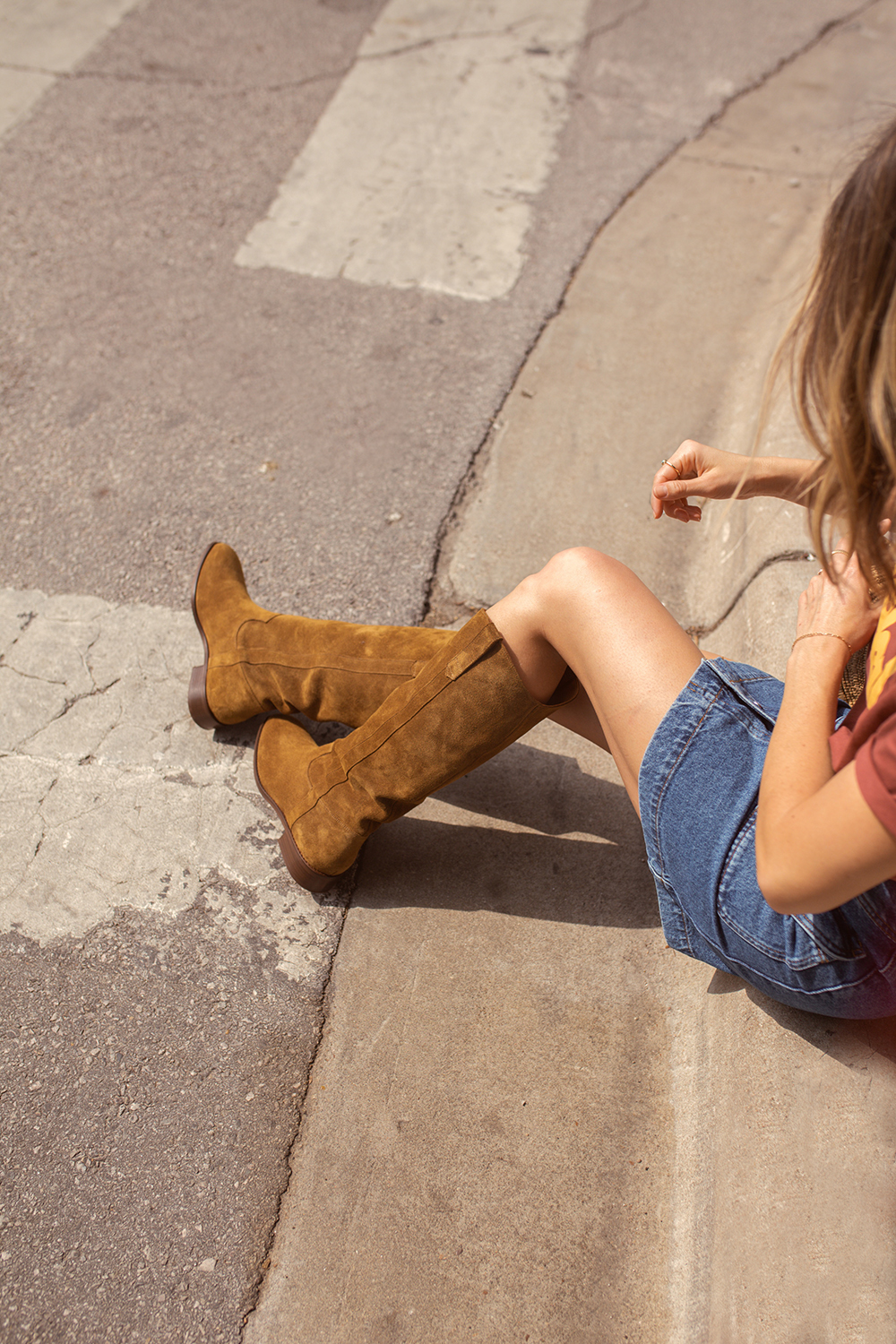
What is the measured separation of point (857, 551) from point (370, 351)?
87.8 inches

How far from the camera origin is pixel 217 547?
2.20 meters

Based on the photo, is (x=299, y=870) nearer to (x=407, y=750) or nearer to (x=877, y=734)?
(x=407, y=750)

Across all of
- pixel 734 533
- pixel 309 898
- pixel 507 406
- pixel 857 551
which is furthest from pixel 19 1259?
pixel 507 406

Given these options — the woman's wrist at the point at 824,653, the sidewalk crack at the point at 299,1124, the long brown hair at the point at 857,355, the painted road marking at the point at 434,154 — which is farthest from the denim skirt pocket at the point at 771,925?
the painted road marking at the point at 434,154

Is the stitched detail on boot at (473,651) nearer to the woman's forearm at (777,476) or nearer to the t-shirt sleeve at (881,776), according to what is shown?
the woman's forearm at (777,476)

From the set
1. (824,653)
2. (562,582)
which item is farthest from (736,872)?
(562,582)

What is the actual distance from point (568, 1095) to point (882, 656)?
3.03ft

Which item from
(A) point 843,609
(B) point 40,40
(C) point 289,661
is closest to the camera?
(A) point 843,609

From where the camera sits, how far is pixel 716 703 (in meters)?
1.42

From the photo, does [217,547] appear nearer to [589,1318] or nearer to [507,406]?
[507,406]

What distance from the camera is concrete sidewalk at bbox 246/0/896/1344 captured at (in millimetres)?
1327

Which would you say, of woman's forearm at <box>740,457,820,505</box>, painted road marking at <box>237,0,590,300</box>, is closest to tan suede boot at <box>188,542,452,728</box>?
woman's forearm at <box>740,457,820,505</box>

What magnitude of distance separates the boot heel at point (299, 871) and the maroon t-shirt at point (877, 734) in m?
0.97

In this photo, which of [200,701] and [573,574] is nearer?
[573,574]
